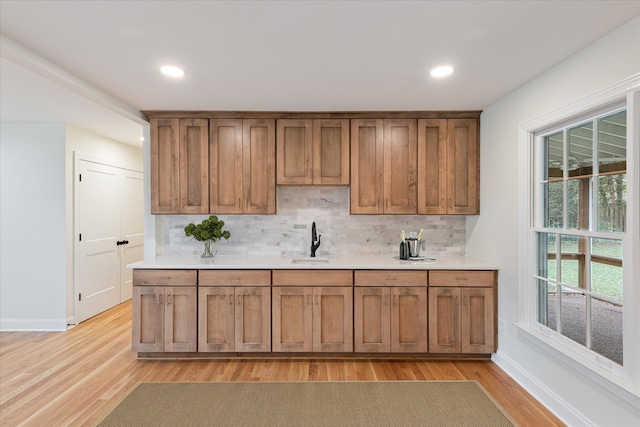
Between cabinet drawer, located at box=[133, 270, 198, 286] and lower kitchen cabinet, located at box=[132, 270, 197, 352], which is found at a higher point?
cabinet drawer, located at box=[133, 270, 198, 286]

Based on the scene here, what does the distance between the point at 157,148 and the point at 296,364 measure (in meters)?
2.53

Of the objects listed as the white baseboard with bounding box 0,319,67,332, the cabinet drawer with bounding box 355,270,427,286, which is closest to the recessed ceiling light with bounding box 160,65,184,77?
the cabinet drawer with bounding box 355,270,427,286

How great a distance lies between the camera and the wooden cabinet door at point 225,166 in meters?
3.66

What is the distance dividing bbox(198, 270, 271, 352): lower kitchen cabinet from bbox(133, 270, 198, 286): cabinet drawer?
0.09 meters

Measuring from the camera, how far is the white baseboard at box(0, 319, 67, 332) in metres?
4.19

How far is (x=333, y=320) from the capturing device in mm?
3324

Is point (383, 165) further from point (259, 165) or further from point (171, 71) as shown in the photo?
point (171, 71)

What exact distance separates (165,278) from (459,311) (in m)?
2.74

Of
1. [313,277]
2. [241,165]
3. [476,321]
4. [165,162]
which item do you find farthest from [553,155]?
[165,162]

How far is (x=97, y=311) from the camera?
4.77 meters

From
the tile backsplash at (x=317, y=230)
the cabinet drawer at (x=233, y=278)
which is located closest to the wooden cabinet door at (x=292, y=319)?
the cabinet drawer at (x=233, y=278)

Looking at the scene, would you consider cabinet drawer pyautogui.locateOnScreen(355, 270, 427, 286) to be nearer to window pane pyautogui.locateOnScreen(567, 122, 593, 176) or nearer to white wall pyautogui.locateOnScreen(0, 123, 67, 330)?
window pane pyautogui.locateOnScreen(567, 122, 593, 176)

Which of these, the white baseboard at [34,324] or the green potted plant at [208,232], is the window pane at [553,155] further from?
the white baseboard at [34,324]

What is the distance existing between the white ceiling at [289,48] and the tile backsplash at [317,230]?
1.15 m
